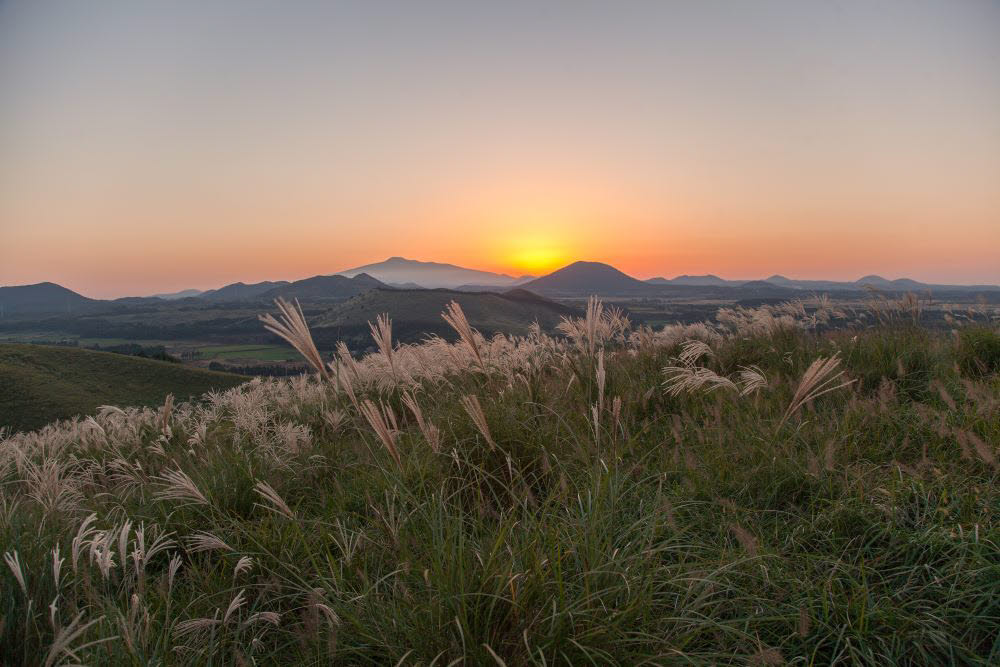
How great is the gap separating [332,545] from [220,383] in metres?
59.1

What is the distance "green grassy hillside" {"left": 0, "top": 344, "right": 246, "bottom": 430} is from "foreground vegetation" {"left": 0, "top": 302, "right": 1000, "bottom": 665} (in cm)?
4790

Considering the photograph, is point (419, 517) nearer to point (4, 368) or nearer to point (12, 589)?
point (12, 589)

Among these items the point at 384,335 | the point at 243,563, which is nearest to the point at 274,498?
the point at 243,563

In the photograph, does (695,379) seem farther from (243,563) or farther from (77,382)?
(77,382)

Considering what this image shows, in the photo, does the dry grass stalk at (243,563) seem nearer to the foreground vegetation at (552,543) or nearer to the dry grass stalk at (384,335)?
the foreground vegetation at (552,543)

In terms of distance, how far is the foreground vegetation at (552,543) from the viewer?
1.78 m

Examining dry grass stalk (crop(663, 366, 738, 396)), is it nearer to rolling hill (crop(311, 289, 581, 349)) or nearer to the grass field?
the grass field

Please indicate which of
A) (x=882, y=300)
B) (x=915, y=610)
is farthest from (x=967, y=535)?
(x=882, y=300)

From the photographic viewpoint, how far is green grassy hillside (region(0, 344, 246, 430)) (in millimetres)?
44750

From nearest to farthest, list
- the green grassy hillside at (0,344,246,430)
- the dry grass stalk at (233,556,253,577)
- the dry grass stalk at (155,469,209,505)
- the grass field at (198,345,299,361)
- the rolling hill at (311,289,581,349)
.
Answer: the dry grass stalk at (233,556,253,577), the dry grass stalk at (155,469,209,505), the green grassy hillside at (0,344,246,430), the grass field at (198,345,299,361), the rolling hill at (311,289,581,349)

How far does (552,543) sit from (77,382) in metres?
68.2

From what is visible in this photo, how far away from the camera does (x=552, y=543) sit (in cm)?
198

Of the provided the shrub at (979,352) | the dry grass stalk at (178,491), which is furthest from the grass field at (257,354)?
the shrub at (979,352)

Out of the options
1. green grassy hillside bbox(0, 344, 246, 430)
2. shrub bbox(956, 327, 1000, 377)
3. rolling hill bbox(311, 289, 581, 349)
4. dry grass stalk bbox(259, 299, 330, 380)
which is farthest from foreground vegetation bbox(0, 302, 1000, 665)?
rolling hill bbox(311, 289, 581, 349)
